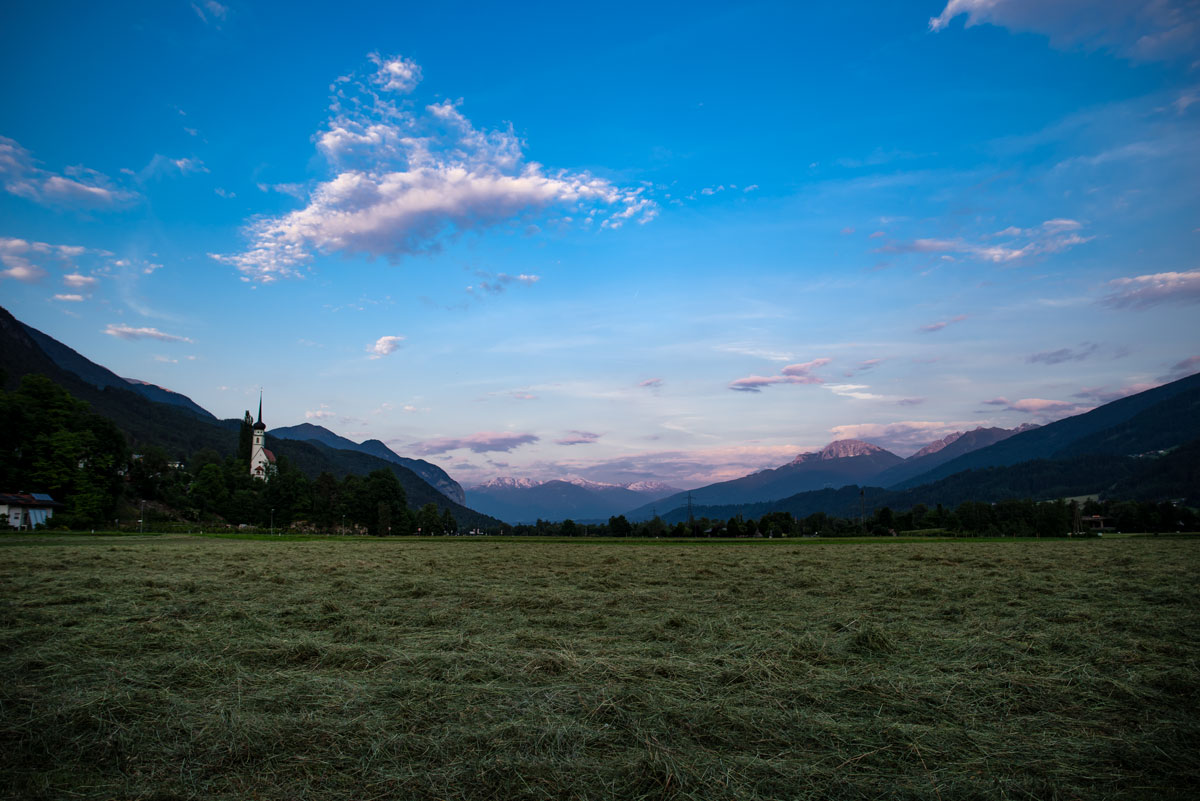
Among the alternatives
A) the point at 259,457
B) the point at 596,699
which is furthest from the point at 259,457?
the point at 596,699

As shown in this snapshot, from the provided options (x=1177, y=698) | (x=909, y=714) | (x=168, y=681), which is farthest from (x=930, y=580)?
(x=168, y=681)

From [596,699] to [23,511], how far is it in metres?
82.9

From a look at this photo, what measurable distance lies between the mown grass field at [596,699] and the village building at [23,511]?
225 ft

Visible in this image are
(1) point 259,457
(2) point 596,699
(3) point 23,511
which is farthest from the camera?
(1) point 259,457

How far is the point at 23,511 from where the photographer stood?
62.8 metres

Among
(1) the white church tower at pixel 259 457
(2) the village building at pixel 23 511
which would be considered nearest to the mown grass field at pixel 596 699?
(2) the village building at pixel 23 511

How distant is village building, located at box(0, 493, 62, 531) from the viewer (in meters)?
61.3

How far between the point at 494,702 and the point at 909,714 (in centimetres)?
415

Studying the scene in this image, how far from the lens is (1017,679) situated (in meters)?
7.00

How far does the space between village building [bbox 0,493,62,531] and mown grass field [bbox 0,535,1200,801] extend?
68501mm

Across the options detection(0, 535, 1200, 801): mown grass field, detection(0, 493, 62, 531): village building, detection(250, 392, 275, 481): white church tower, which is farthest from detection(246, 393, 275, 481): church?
detection(0, 535, 1200, 801): mown grass field

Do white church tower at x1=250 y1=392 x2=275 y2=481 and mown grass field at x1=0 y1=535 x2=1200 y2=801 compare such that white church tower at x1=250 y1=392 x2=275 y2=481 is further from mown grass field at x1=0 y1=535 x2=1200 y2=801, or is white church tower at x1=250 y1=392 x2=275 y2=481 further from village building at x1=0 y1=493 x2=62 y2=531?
mown grass field at x1=0 y1=535 x2=1200 y2=801

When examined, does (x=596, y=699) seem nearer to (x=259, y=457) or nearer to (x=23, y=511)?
(x=23, y=511)

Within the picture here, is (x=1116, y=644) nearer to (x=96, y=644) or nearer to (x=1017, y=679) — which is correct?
(x=1017, y=679)
